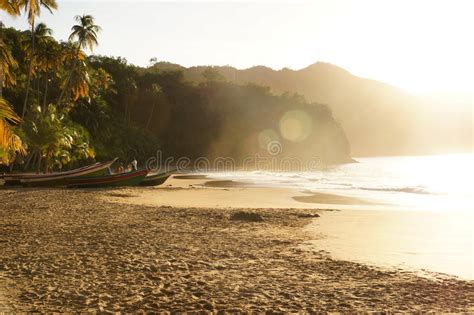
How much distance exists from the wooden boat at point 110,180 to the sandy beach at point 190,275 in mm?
14452

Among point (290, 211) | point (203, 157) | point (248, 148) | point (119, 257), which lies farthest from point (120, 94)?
point (119, 257)

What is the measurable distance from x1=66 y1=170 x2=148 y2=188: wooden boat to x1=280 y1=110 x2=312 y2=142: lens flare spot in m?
70.0

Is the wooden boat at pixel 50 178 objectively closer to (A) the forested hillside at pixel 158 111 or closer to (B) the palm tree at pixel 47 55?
(A) the forested hillside at pixel 158 111

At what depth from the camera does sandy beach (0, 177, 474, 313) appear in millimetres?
5254

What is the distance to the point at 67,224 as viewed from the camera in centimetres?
1074

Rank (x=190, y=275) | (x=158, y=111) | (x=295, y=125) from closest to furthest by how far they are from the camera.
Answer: (x=190, y=275) < (x=158, y=111) < (x=295, y=125)

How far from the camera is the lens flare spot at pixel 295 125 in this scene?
9556cm

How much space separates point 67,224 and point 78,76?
28.5m

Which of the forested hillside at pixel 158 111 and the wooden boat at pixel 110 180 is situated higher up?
the forested hillside at pixel 158 111

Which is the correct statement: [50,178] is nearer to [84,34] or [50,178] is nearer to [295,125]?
[84,34]

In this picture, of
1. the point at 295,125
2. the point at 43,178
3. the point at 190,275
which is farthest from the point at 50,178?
the point at 295,125

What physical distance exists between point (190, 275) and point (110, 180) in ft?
66.8

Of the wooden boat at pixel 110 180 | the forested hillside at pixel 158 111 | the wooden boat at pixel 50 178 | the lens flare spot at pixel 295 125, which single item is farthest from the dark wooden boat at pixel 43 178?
the lens flare spot at pixel 295 125

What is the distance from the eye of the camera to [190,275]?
650cm
